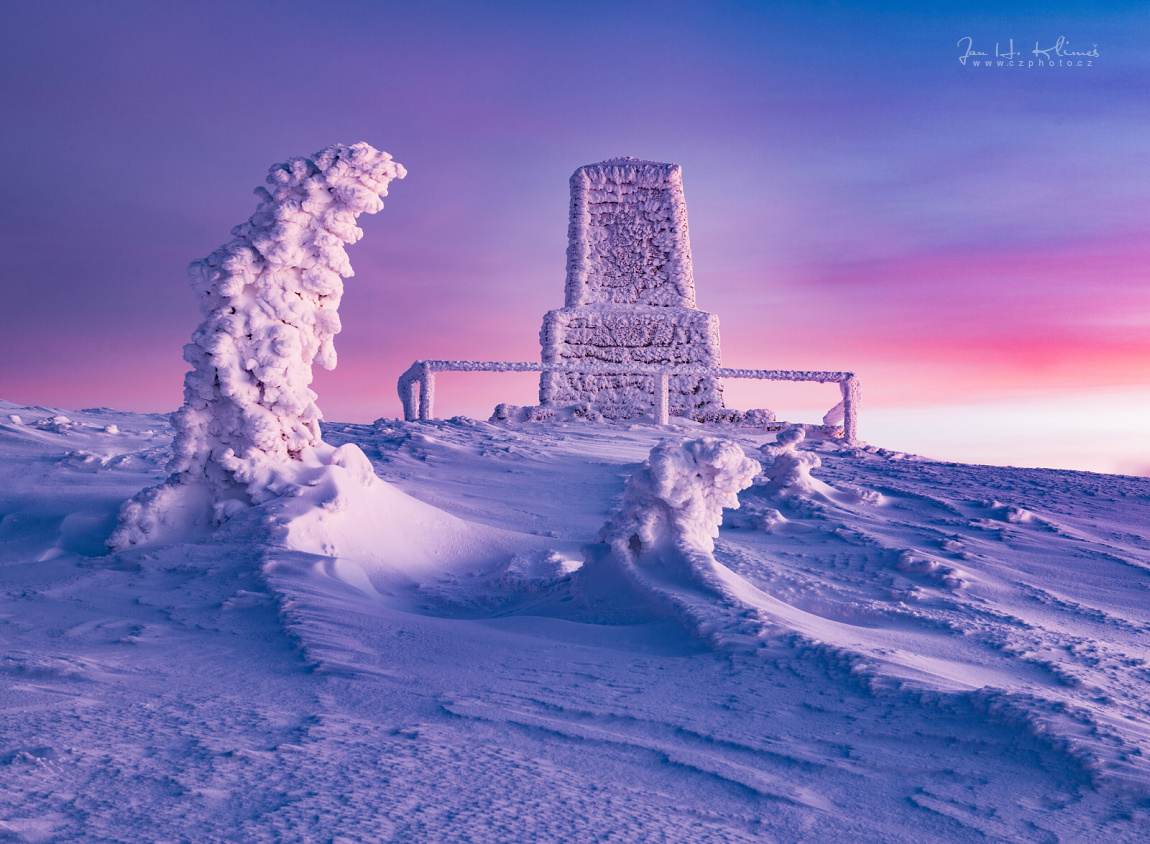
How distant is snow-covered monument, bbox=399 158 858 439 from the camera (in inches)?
535

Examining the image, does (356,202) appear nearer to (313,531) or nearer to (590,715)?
(313,531)

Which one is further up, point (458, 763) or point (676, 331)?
point (676, 331)

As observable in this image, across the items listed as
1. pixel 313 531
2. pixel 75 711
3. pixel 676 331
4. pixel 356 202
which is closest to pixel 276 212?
pixel 356 202

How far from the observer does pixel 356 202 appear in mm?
5844

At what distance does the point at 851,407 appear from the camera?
11992mm

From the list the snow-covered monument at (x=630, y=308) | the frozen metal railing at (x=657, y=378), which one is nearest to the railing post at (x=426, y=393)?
the frozen metal railing at (x=657, y=378)

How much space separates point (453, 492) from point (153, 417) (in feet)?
25.9

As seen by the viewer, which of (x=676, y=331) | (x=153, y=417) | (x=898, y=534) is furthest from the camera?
(x=676, y=331)

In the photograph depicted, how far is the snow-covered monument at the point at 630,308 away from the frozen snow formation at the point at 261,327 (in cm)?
716

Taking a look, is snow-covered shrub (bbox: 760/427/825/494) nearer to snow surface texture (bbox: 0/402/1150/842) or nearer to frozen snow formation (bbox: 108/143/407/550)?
snow surface texture (bbox: 0/402/1150/842)

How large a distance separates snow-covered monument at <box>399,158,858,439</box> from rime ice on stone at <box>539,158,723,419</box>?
2 centimetres

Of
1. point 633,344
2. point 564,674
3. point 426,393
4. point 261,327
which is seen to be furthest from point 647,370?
point 564,674

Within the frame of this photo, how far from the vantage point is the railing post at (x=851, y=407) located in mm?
11977

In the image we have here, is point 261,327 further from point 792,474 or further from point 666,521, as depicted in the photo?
point 792,474
